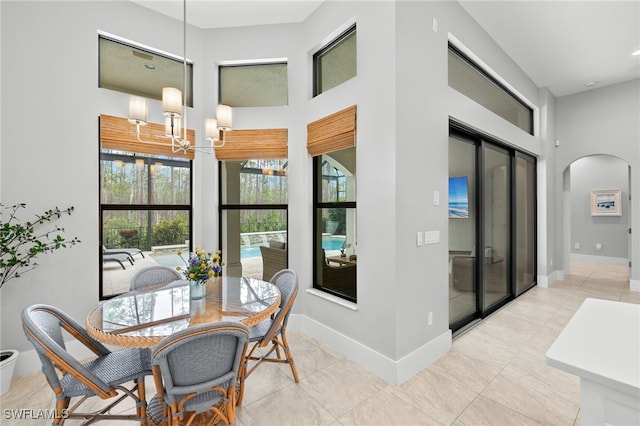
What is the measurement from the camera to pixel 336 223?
3094 mm

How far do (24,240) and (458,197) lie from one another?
412 cm

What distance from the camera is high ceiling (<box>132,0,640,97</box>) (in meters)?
3.03

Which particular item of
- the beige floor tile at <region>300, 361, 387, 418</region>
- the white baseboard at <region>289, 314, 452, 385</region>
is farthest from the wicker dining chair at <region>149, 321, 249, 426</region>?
the white baseboard at <region>289, 314, 452, 385</region>

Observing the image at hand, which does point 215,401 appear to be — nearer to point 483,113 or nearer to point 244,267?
point 244,267

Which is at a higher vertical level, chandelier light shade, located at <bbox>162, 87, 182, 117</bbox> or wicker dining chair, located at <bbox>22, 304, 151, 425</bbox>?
chandelier light shade, located at <bbox>162, 87, 182, 117</bbox>

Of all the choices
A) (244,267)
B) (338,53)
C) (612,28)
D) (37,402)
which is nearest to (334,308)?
(244,267)

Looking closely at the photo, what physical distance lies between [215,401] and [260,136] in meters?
2.65

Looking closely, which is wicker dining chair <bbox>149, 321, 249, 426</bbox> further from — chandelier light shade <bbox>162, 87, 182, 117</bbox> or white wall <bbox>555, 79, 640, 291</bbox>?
white wall <bbox>555, 79, 640, 291</bbox>

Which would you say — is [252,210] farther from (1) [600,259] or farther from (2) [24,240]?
(1) [600,259]

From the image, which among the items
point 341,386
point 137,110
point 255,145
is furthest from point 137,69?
point 341,386

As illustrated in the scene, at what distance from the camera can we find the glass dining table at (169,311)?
157 centimetres

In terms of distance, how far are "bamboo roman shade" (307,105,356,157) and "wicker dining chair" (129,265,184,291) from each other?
1.90m

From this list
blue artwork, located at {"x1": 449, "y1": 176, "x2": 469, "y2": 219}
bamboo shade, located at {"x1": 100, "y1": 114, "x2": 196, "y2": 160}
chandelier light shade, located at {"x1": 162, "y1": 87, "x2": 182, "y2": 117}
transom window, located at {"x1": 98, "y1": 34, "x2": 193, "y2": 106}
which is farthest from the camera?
blue artwork, located at {"x1": 449, "y1": 176, "x2": 469, "y2": 219}

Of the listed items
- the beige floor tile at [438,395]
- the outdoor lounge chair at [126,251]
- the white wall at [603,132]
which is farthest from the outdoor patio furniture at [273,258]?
the white wall at [603,132]
